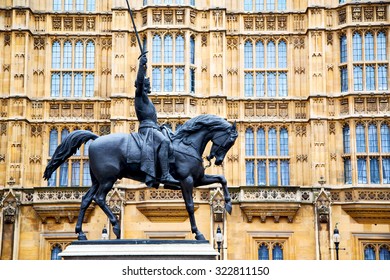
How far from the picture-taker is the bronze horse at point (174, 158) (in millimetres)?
14367

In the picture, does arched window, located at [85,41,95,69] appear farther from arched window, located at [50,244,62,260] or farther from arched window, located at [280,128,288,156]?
arched window, located at [280,128,288,156]

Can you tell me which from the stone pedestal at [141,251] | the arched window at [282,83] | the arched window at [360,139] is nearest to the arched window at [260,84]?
the arched window at [282,83]

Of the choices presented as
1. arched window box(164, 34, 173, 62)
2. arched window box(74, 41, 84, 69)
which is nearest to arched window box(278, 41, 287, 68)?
arched window box(164, 34, 173, 62)

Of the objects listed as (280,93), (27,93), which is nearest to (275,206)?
(280,93)

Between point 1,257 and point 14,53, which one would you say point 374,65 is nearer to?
point 14,53

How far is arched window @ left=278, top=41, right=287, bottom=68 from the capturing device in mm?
33531

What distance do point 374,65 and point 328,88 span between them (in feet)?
7.40

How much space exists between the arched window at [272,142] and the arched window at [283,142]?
0.91 ft

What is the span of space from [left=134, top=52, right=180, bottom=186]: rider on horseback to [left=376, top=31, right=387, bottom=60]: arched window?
66.0ft

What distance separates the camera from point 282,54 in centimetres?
3362

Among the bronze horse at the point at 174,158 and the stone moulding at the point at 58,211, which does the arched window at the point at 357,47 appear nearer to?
the stone moulding at the point at 58,211

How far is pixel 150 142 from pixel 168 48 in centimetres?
1901

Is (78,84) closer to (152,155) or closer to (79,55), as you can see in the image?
(79,55)

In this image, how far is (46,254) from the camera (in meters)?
31.6
